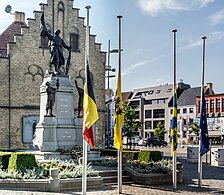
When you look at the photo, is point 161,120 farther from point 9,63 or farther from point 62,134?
point 62,134

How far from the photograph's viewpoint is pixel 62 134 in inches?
854

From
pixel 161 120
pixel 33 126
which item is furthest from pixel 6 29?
pixel 161 120

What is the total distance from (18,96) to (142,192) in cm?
2427

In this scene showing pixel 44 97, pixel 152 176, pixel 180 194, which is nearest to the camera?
pixel 180 194

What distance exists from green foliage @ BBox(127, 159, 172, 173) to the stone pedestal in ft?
14.9

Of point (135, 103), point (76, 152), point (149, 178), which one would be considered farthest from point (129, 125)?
point (135, 103)

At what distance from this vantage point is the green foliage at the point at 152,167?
1755cm

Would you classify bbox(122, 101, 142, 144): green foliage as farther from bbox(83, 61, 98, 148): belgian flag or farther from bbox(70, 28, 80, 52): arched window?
bbox(83, 61, 98, 148): belgian flag

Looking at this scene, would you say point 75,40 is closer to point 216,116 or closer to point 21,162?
point 21,162

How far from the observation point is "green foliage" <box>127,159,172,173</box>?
1755 cm

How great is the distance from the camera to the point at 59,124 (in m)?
21.6

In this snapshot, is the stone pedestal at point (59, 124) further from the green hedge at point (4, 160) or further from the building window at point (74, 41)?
the building window at point (74, 41)

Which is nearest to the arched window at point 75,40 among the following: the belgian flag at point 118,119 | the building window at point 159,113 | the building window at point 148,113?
the belgian flag at point 118,119

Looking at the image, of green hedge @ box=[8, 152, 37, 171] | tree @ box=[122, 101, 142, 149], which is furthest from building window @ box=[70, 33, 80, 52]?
green hedge @ box=[8, 152, 37, 171]
